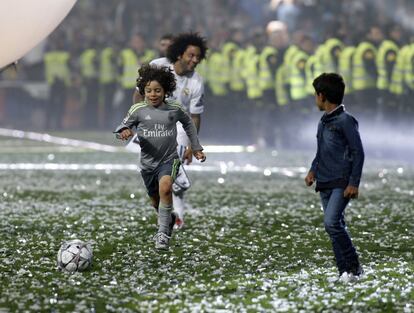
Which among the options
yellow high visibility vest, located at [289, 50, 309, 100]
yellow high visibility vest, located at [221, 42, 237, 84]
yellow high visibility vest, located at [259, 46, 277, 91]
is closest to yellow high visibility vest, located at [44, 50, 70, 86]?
yellow high visibility vest, located at [221, 42, 237, 84]

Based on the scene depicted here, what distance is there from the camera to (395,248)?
8.52 m

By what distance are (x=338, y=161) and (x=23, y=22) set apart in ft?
6.67

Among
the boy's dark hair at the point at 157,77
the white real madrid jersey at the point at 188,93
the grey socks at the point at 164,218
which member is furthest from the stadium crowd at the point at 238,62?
the grey socks at the point at 164,218

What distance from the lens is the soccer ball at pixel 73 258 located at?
24.2 feet

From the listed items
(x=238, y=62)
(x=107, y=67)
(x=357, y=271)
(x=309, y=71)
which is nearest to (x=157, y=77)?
(x=357, y=271)

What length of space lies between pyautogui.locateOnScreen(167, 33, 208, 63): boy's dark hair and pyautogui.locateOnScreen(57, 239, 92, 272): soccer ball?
8.73 ft

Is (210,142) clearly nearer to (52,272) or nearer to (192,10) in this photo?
(192,10)

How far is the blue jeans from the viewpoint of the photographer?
7.04m

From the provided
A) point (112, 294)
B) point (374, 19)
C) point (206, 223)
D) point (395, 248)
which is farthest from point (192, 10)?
point (112, 294)

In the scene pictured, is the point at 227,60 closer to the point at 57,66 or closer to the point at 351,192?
the point at 57,66

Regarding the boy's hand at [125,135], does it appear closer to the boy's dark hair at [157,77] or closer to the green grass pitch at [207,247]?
the boy's dark hair at [157,77]

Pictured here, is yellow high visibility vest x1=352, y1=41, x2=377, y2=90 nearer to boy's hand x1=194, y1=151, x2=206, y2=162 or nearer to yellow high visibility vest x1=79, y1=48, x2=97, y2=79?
yellow high visibility vest x1=79, y1=48, x2=97, y2=79

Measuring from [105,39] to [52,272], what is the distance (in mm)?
18872

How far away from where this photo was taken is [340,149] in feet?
23.1
